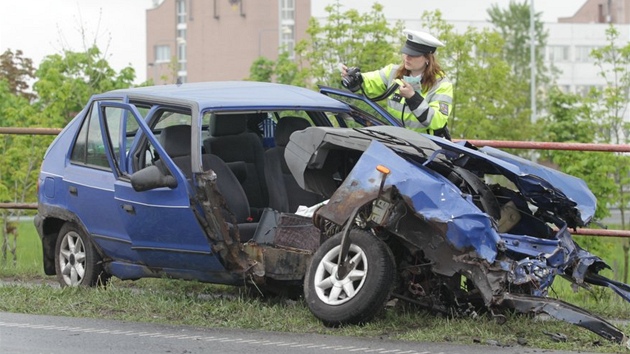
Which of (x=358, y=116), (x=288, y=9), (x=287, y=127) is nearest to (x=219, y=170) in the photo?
(x=287, y=127)

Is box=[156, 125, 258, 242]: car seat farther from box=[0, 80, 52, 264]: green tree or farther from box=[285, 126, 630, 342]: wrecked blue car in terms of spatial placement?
box=[0, 80, 52, 264]: green tree

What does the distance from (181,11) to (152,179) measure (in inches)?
2826

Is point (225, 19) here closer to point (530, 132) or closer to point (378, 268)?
point (530, 132)

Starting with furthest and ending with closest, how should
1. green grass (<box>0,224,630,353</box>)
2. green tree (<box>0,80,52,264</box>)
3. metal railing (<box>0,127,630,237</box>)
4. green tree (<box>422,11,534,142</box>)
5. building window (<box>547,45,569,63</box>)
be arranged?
building window (<box>547,45,569,63</box>)
green tree (<box>422,11,534,142</box>)
green tree (<box>0,80,52,264</box>)
metal railing (<box>0,127,630,237</box>)
green grass (<box>0,224,630,353</box>)

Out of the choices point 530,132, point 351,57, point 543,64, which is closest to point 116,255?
point 351,57

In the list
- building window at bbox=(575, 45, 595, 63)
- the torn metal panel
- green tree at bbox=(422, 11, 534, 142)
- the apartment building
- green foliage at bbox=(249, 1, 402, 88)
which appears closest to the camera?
the torn metal panel

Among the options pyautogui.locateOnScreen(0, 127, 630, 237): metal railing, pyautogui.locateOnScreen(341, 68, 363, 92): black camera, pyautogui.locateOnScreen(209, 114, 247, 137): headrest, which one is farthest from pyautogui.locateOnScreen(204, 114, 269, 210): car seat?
pyautogui.locateOnScreen(0, 127, 630, 237): metal railing

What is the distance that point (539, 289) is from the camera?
782 cm

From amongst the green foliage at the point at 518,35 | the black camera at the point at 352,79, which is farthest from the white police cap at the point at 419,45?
the green foliage at the point at 518,35

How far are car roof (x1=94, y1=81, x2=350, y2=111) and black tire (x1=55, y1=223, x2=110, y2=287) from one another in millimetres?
1159

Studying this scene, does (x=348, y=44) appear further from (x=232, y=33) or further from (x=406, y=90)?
(x=232, y=33)

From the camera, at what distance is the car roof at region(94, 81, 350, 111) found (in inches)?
364

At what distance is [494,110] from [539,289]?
78.5 feet

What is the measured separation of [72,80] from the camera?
23094 millimetres
